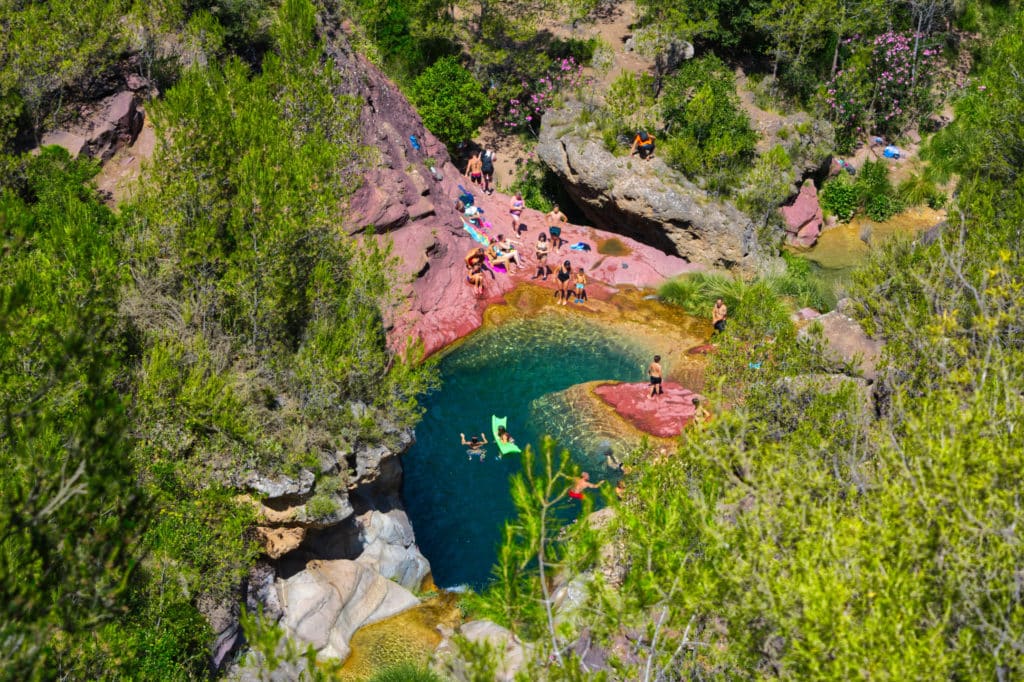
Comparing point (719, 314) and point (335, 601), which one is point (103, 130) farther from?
point (719, 314)

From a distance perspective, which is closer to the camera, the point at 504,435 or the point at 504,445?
the point at 504,445

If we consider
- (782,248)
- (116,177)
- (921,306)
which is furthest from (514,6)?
(921,306)

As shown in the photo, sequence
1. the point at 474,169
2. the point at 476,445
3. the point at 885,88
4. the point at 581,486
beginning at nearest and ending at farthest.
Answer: the point at 581,486, the point at 476,445, the point at 474,169, the point at 885,88

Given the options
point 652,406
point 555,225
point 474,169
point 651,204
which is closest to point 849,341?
point 652,406

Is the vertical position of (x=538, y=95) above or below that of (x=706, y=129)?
above

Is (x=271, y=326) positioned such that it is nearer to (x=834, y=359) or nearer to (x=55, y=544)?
(x=55, y=544)

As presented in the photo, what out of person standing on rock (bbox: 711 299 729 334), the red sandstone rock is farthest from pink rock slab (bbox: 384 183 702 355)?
person standing on rock (bbox: 711 299 729 334)

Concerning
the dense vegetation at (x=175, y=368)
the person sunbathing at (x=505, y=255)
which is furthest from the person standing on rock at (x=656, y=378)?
the person sunbathing at (x=505, y=255)
